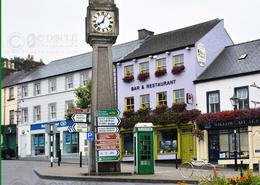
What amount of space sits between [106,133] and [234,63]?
14.8m

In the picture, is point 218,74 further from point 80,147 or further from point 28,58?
point 28,58

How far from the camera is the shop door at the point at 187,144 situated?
108 ft

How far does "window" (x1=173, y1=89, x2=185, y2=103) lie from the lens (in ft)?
112

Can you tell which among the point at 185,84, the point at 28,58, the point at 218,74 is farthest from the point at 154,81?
the point at 28,58

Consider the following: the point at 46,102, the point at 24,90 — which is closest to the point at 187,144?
the point at 46,102

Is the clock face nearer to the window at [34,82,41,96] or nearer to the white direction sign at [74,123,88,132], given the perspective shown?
the white direction sign at [74,123,88,132]

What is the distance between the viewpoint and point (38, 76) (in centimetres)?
4881

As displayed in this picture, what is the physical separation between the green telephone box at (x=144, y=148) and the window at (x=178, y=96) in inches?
506

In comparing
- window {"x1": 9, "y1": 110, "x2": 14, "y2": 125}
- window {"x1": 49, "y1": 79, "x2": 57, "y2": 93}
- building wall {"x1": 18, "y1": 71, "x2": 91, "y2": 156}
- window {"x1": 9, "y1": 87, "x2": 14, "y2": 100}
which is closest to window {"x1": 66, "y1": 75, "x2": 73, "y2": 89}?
building wall {"x1": 18, "y1": 71, "x2": 91, "y2": 156}

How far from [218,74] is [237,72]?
1.56 metres

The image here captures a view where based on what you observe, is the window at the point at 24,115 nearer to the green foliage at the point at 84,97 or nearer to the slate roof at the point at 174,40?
the green foliage at the point at 84,97

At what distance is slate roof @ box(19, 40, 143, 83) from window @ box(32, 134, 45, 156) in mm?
5953

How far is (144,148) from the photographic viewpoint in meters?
21.6

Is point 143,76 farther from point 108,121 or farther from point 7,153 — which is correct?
point 108,121
